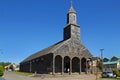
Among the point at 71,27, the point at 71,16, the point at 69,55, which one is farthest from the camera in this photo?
the point at 71,16

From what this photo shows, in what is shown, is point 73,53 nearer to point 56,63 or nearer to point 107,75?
point 56,63

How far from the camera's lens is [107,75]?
5678 centimetres

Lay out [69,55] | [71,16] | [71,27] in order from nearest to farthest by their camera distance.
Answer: [69,55]
[71,27]
[71,16]

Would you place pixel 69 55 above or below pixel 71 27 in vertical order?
below

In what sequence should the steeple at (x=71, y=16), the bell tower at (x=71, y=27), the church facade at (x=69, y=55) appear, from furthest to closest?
the steeple at (x=71, y=16) < the bell tower at (x=71, y=27) < the church facade at (x=69, y=55)

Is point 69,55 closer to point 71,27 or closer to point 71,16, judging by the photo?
point 71,27

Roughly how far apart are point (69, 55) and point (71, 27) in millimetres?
7438

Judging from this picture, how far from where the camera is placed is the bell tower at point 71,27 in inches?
2530

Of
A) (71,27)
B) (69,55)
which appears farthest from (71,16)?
(69,55)

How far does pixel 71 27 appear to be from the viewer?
212 ft

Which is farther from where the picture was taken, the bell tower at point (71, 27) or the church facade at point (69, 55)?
the bell tower at point (71, 27)

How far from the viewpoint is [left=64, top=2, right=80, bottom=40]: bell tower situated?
64250 mm

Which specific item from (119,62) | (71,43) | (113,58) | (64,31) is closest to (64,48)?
(71,43)

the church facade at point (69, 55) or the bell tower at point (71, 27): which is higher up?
the bell tower at point (71, 27)
